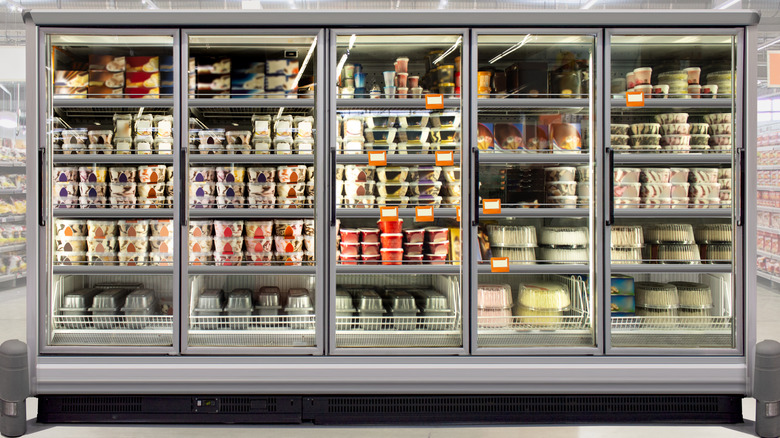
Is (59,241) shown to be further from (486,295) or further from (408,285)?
(486,295)

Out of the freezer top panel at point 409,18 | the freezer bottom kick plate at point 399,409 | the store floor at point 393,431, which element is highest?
the freezer top panel at point 409,18

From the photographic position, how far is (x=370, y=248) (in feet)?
9.79

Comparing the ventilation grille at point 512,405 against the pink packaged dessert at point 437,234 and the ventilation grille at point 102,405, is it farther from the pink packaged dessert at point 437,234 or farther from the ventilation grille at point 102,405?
the ventilation grille at point 102,405

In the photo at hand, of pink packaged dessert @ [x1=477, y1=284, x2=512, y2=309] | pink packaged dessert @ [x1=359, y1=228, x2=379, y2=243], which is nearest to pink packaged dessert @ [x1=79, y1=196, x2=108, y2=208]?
pink packaged dessert @ [x1=359, y1=228, x2=379, y2=243]

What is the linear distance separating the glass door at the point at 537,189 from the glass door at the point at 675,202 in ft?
0.52

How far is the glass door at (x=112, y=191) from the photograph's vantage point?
9.11 ft

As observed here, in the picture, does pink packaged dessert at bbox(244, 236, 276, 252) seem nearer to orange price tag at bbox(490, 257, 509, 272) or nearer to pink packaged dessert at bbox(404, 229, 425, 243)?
pink packaged dessert at bbox(404, 229, 425, 243)

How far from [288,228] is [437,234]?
2.90 feet

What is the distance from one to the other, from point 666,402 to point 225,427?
2.38 metres

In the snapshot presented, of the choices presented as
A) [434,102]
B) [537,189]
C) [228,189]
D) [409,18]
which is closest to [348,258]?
[228,189]

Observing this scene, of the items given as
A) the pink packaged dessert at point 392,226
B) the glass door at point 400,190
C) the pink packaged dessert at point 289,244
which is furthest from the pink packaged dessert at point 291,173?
the pink packaged dessert at point 392,226

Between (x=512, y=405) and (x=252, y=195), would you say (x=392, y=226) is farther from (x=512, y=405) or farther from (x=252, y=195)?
(x=512, y=405)

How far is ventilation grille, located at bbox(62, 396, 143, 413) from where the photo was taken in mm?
2686

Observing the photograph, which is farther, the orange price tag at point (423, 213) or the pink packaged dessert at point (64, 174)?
the pink packaged dessert at point (64, 174)
